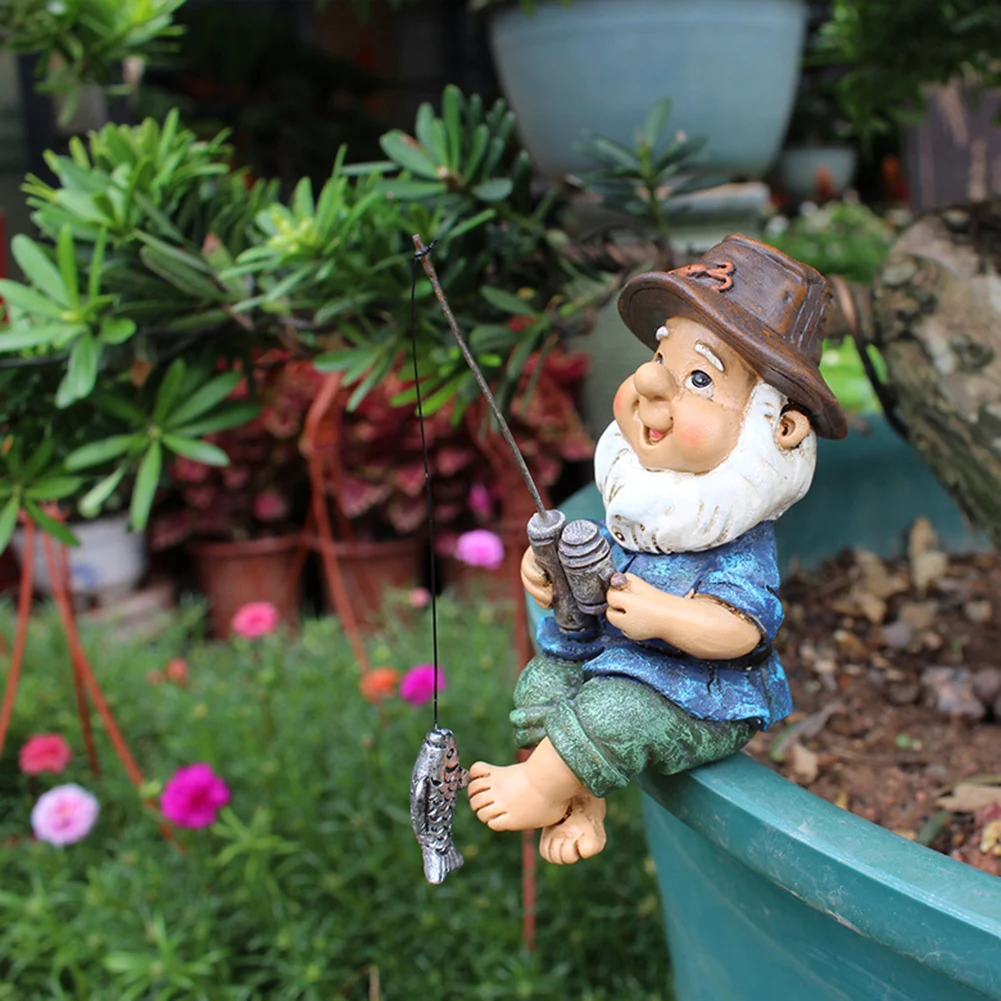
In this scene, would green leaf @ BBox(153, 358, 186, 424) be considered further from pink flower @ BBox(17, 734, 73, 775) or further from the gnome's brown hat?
pink flower @ BBox(17, 734, 73, 775)

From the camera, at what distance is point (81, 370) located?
2.95 feet

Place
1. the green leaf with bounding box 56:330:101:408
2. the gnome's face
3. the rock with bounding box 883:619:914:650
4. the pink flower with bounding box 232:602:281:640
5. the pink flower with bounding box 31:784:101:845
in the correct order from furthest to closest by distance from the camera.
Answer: the pink flower with bounding box 232:602:281:640 < the pink flower with bounding box 31:784:101:845 < the rock with bounding box 883:619:914:650 < the green leaf with bounding box 56:330:101:408 < the gnome's face

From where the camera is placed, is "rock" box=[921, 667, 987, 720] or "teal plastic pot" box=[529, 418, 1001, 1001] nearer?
"teal plastic pot" box=[529, 418, 1001, 1001]

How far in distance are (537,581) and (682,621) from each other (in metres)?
0.11

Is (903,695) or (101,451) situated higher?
(101,451)

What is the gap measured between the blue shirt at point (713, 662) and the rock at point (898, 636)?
55cm

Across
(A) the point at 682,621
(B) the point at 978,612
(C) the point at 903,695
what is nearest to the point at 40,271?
(A) the point at 682,621

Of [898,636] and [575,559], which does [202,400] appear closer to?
[575,559]

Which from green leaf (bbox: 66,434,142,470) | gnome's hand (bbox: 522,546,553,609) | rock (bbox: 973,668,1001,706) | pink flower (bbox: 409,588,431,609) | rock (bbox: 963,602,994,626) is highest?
gnome's hand (bbox: 522,546,553,609)

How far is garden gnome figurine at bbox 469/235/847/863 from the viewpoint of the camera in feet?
2.02

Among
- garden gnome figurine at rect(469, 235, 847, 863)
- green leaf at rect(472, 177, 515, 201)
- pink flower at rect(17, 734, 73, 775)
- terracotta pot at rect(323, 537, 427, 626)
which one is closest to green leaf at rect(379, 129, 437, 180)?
green leaf at rect(472, 177, 515, 201)

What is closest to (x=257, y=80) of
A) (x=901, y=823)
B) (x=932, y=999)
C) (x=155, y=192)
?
(x=155, y=192)

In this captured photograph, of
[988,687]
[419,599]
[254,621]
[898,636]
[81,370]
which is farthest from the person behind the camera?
[419,599]

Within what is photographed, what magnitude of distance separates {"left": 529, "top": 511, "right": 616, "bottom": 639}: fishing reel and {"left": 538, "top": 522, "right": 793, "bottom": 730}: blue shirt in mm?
30
